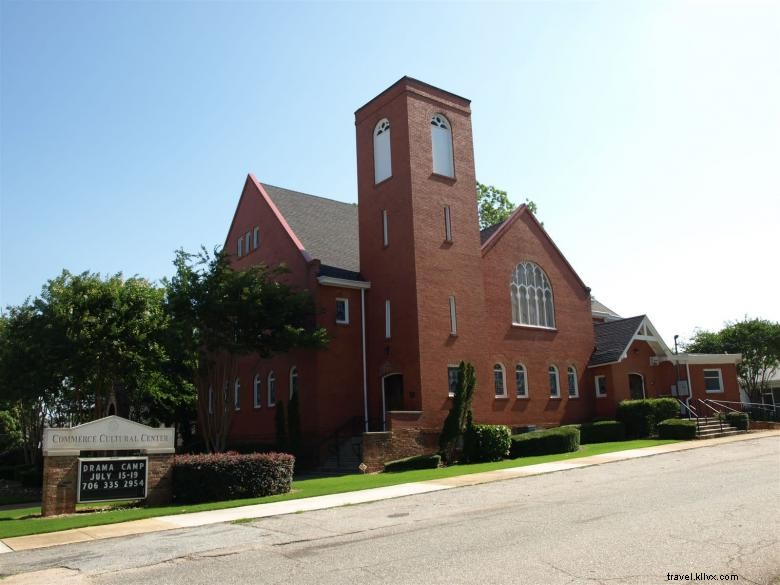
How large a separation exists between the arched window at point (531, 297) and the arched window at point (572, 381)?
8.15 ft

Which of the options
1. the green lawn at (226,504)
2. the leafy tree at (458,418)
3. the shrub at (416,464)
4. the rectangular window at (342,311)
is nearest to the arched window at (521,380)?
the leafy tree at (458,418)

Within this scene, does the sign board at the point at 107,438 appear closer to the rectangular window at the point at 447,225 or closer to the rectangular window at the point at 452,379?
the rectangular window at the point at 452,379

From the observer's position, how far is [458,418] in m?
24.5

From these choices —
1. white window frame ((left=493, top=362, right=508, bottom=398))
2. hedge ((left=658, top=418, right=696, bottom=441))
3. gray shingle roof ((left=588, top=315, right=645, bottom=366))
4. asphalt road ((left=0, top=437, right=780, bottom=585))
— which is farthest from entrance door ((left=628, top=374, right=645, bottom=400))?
asphalt road ((left=0, top=437, right=780, bottom=585))

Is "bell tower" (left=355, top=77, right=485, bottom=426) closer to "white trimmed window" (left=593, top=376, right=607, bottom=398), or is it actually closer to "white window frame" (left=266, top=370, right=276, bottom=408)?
"white window frame" (left=266, top=370, right=276, bottom=408)

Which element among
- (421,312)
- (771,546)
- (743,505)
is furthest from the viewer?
(421,312)

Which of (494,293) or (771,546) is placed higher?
(494,293)

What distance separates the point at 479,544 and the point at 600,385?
26950 mm

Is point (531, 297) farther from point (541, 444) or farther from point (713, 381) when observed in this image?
point (713, 381)

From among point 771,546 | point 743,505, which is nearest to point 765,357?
point 743,505

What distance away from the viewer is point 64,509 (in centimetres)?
1570

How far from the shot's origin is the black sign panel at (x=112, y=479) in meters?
15.9

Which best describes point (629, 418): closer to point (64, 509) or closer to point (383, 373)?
point (383, 373)

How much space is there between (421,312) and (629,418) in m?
11.7
